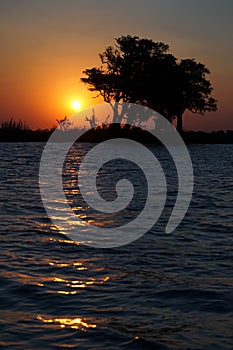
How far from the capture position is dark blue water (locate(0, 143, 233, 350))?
6.48 metres

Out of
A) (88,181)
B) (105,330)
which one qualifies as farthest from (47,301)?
(88,181)

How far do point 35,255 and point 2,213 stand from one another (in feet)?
17.1

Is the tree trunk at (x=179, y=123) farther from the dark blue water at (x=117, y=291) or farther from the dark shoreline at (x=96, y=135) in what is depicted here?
the dark blue water at (x=117, y=291)

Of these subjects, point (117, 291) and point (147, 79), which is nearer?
point (117, 291)

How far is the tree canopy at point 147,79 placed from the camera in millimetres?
94875

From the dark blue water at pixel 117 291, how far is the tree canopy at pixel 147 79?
83329mm

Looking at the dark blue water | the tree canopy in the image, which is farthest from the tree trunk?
the dark blue water

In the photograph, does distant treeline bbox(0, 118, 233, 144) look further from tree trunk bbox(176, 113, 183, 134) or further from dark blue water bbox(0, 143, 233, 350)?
dark blue water bbox(0, 143, 233, 350)

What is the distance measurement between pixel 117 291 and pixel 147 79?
89591 mm

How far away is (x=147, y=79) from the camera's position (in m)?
95.5

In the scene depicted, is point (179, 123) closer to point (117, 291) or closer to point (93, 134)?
point (93, 134)

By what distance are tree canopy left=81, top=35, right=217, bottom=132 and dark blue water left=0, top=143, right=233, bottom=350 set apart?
3281 inches

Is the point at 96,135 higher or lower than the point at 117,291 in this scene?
higher

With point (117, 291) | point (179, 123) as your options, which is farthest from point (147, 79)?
point (117, 291)
